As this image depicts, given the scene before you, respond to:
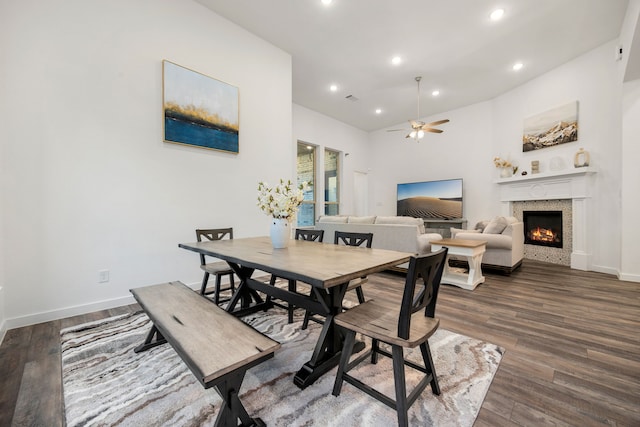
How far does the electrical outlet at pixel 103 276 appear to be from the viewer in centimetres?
259

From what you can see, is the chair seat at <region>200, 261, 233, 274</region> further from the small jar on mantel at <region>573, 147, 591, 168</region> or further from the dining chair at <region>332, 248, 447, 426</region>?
the small jar on mantel at <region>573, 147, 591, 168</region>

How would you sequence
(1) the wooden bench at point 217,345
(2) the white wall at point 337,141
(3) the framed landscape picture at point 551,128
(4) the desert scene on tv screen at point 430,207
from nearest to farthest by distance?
(1) the wooden bench at point 217,345
(3) the framed landscape picture at point 551,128
(2) the white wall at point 337,141
(4) the desert scene on tv screen at point 430,207

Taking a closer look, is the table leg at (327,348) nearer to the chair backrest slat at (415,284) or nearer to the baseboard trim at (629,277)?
the chair backrest slat at (415,284)

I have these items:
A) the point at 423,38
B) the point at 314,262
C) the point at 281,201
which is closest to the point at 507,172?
the point at 423,38

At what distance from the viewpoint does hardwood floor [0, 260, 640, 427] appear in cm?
131

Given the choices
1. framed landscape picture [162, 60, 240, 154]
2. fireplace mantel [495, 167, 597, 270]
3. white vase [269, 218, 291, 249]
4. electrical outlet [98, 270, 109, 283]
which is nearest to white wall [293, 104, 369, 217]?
framed landscape picture [162, 60, 240, 154]

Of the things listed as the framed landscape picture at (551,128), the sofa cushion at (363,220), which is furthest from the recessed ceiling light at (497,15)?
the sofa cushion at (363,220)

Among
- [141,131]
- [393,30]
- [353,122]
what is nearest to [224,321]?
[141,131]

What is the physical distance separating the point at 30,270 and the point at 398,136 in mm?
7976

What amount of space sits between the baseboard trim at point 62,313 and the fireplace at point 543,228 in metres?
6.86

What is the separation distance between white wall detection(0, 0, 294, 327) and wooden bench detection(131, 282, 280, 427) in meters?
1.48

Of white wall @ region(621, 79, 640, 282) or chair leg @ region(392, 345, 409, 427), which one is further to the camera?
white wall @ region(621, 79, 640, 282)

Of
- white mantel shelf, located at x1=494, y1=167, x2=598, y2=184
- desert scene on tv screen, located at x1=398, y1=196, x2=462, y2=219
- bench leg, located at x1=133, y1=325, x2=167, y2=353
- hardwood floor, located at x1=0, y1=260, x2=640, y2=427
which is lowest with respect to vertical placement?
hardwood floor, located at x1=0, y1=260, x2=640, y2=427

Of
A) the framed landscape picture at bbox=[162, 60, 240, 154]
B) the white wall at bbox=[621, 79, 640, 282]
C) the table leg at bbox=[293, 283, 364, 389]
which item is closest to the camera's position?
the table leg at bbox=[293, 283, 364, 389]
